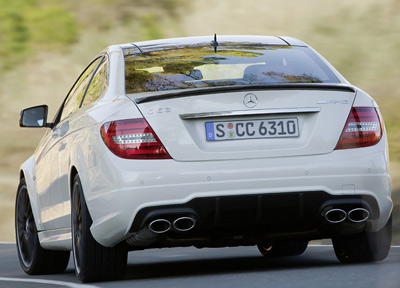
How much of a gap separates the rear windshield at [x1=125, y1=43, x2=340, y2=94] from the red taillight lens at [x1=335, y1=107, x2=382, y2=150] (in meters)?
0.47

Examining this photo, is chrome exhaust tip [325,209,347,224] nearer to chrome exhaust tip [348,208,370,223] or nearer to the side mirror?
chrome exhaust tip [348,208,370,223]

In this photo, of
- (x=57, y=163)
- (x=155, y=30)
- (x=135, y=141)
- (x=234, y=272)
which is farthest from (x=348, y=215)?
(x=155, y=30)

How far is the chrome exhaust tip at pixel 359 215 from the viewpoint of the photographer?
716cm

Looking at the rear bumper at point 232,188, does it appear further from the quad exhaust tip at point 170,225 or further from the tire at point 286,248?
the tire at point 286,248

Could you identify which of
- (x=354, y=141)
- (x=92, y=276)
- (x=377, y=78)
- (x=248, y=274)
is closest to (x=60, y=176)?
(x=92, y=276)

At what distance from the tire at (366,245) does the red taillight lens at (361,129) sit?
71 centimetres

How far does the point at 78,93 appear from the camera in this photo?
8805mm

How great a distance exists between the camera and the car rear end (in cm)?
689

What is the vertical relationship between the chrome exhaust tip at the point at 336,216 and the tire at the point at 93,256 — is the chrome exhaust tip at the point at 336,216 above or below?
above

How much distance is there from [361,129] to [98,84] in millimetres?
2012

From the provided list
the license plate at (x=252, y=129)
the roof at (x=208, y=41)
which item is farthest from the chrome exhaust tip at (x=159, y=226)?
the roof at (x=208, y=41)

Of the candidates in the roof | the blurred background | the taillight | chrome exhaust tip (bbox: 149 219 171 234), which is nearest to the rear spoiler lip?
the taillight

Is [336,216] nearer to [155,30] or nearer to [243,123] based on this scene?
[243,123]

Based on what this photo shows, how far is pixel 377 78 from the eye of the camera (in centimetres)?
3108
